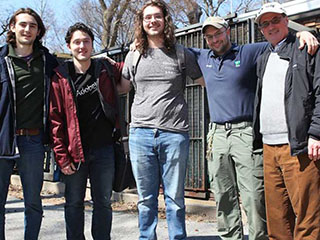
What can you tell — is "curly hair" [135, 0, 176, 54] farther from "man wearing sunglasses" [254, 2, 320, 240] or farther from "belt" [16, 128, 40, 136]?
"belt" [16, 128, 40, 136]

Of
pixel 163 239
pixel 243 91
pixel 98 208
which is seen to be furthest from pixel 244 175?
pixel 163 239

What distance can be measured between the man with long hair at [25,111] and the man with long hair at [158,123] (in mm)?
846

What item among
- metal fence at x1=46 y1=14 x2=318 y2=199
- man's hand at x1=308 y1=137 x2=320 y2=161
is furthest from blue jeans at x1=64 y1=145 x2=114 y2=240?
metal fence at x1=46 y1=14 x2=318 y2=199

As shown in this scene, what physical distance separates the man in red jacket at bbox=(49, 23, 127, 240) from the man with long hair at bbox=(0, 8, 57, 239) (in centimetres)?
13

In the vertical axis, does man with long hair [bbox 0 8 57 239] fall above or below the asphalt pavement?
above

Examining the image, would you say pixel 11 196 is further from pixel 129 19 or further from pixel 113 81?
pixel 129 19

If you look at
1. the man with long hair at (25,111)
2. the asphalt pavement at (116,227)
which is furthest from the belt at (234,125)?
the asphalt pavement at (116,227)

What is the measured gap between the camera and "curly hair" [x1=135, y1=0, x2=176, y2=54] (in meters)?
3.52

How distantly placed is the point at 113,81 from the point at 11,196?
19.0 feet

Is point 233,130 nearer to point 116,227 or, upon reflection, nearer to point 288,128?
point 288,128

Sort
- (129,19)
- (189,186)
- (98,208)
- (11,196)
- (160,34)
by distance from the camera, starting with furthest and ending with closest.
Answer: (129,19), (11,196), (189,186), (98,208), (160,34)

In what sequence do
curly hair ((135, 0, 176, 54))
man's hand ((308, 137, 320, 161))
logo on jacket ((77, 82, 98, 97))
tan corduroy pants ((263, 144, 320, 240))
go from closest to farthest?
man's hand ((308, 137, 320, 161)) < tan corduroy pants ((263, 144, 320, 240)) < curly hair ((135, 0, 176, 54)) < logo on jacket ((77, 82, 98, 97))

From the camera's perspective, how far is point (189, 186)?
6426mm

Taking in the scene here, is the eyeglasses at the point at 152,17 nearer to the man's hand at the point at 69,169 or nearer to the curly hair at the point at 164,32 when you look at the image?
the curly hair at the point at 164,32
